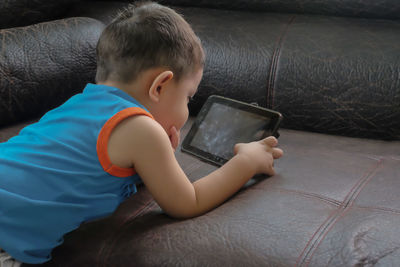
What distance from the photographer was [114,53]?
3.04ft

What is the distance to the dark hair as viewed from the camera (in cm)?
91

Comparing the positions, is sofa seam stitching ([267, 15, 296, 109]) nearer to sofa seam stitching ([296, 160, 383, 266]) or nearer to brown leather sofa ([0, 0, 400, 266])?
brown leather sofa ([0, 0, 400, 266])

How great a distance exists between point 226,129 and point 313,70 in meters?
0.31

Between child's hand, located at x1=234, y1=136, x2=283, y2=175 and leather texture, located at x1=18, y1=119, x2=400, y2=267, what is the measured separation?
3 centimetres

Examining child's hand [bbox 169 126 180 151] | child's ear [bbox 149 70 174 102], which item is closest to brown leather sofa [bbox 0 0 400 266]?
child's hand [bbox 169 126 180 151]

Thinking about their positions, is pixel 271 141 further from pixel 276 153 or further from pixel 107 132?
pixel 107 132

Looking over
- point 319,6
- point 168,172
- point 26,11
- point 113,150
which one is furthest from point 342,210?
point 26,11

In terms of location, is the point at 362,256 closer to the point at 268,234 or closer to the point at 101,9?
the point at 268,234

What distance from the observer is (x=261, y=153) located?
3.35 feet

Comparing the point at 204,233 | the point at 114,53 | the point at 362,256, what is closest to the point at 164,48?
the point at 114,53

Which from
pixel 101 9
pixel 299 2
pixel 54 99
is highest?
pixel 299 2

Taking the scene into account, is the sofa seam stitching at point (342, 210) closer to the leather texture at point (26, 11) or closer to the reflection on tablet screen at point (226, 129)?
the reflection on tablet screen at point (226, 129)

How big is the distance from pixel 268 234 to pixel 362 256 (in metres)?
0.15

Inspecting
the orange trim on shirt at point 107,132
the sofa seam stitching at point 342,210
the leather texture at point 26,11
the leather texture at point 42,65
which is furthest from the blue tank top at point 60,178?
the leather texture at point 26,11
